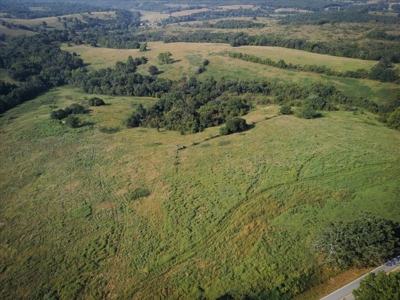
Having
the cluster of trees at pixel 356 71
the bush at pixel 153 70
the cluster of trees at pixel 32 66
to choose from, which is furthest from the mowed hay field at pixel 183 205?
the bush at pixel 153 70

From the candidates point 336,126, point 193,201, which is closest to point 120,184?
point 193,201

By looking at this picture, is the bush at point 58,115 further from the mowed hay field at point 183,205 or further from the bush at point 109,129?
the bush at point 109,129

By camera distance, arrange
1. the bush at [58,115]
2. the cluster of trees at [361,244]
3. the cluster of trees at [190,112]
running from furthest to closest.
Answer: the bush at [58,115] < the cluster of trees at [190,112] < the cluster of trees at [361,244]

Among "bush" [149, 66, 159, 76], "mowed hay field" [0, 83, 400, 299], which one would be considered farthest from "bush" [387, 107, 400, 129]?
"bush" [149, 66, 159, 76]

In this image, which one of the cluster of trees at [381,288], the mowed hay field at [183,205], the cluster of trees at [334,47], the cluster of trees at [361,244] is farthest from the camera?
the cluster of trees at [334,47]

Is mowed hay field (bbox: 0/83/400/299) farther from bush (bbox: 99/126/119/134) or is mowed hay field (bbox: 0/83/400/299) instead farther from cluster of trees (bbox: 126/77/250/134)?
cluster of trees (bbox: 126/77/250/134)
